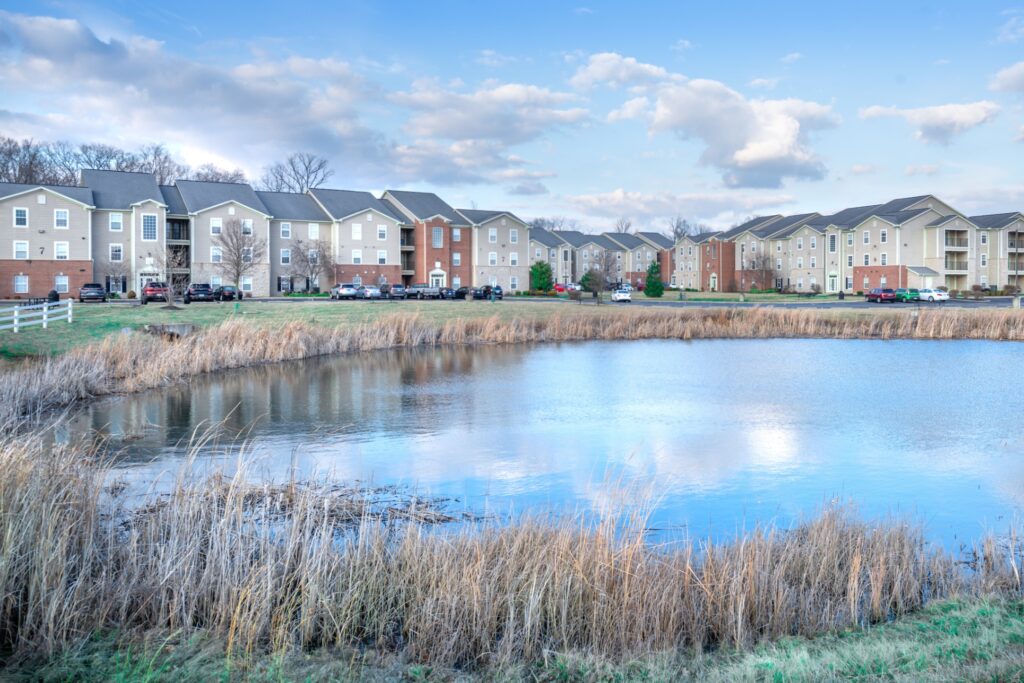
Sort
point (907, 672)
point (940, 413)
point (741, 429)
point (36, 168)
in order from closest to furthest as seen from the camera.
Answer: point (907, 672) → point (741, 429) → point (940, 413) → point (36, 168)

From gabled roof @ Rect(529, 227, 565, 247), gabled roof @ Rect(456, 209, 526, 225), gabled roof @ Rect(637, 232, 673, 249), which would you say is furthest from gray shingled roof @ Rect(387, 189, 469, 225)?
→ gabled roof @ Rect(637, 232, 673, 249)

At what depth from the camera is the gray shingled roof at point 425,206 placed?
7919 cm

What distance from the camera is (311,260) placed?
71.4 metres

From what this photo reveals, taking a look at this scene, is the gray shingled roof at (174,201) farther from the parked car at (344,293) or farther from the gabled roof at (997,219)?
the gabled roof at (997,219)

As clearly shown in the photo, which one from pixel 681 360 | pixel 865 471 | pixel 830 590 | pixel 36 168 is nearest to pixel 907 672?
pixel 830 590

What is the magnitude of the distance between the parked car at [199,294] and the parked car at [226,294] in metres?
0.38

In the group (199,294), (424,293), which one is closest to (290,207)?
(424,293)

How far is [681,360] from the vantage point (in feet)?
98.4

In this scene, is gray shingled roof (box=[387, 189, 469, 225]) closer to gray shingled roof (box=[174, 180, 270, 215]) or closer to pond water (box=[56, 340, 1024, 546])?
gray shingled roof (box=[174, 180, 270, 215])

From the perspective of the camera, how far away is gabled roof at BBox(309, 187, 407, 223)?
74.9 m

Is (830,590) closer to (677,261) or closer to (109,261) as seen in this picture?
(109,261)

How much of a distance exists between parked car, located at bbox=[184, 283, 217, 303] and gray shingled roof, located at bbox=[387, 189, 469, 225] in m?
27.6

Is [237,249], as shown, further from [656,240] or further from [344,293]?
[656,240]

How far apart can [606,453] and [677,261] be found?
99635mm
